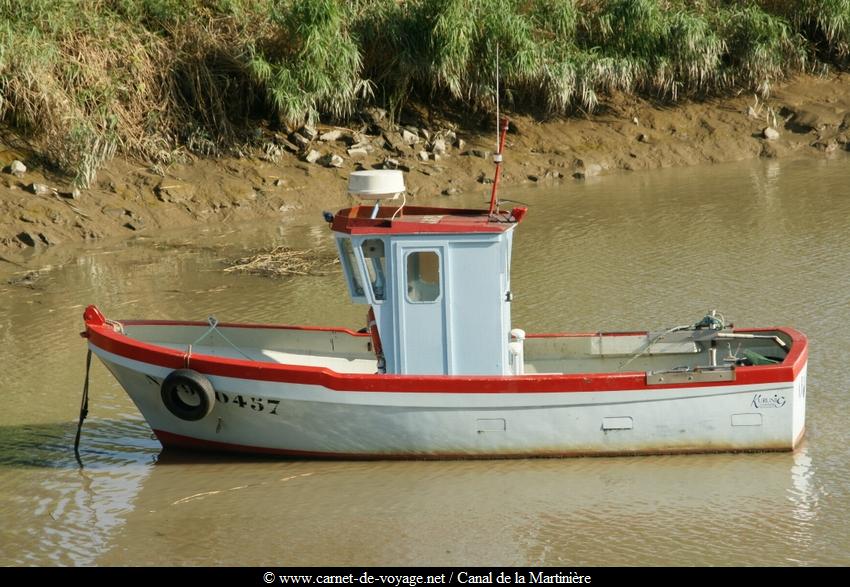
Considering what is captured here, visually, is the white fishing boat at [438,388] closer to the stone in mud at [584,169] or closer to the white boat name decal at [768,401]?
the white boat name decal at [768,401]

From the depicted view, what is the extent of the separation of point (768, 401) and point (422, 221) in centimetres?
270

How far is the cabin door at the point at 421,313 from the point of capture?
8.46m

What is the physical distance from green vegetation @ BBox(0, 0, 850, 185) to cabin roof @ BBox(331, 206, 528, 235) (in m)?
8.51

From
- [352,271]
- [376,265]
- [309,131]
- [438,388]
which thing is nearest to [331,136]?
[309,131]

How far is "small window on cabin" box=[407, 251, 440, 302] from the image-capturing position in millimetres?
8539

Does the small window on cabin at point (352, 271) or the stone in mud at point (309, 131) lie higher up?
the small window on cabin at point (352, 271)

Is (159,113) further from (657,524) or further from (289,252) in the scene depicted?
(657,524)

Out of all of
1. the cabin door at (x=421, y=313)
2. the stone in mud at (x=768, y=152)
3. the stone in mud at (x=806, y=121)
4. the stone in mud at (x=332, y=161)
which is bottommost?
the stone in mud at (x=768, y=152)

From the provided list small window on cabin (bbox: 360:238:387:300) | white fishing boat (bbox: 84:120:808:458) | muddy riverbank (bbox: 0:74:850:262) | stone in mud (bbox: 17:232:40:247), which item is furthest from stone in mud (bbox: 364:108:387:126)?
small window on cabin (bbox: 360:238:387:300)

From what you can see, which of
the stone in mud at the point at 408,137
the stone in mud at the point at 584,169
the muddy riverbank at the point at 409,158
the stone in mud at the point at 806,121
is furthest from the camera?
the stone in mud at the point at 806,121

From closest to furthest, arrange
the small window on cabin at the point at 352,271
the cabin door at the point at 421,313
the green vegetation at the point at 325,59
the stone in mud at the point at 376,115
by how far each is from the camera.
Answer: the cabin door at the point at 421,313, the small window on cabin at the point at 352,271, the green vegetation at the point at 325,59, the stone in mud at the point at 376,115

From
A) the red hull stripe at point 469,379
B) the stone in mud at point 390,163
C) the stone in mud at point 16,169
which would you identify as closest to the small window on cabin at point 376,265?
the red hull stripe at point 469,379

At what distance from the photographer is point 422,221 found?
851 cm

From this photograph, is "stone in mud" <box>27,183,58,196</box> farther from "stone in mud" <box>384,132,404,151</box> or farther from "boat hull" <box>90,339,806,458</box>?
"boat hull" <box>90,339,806,458</box>
